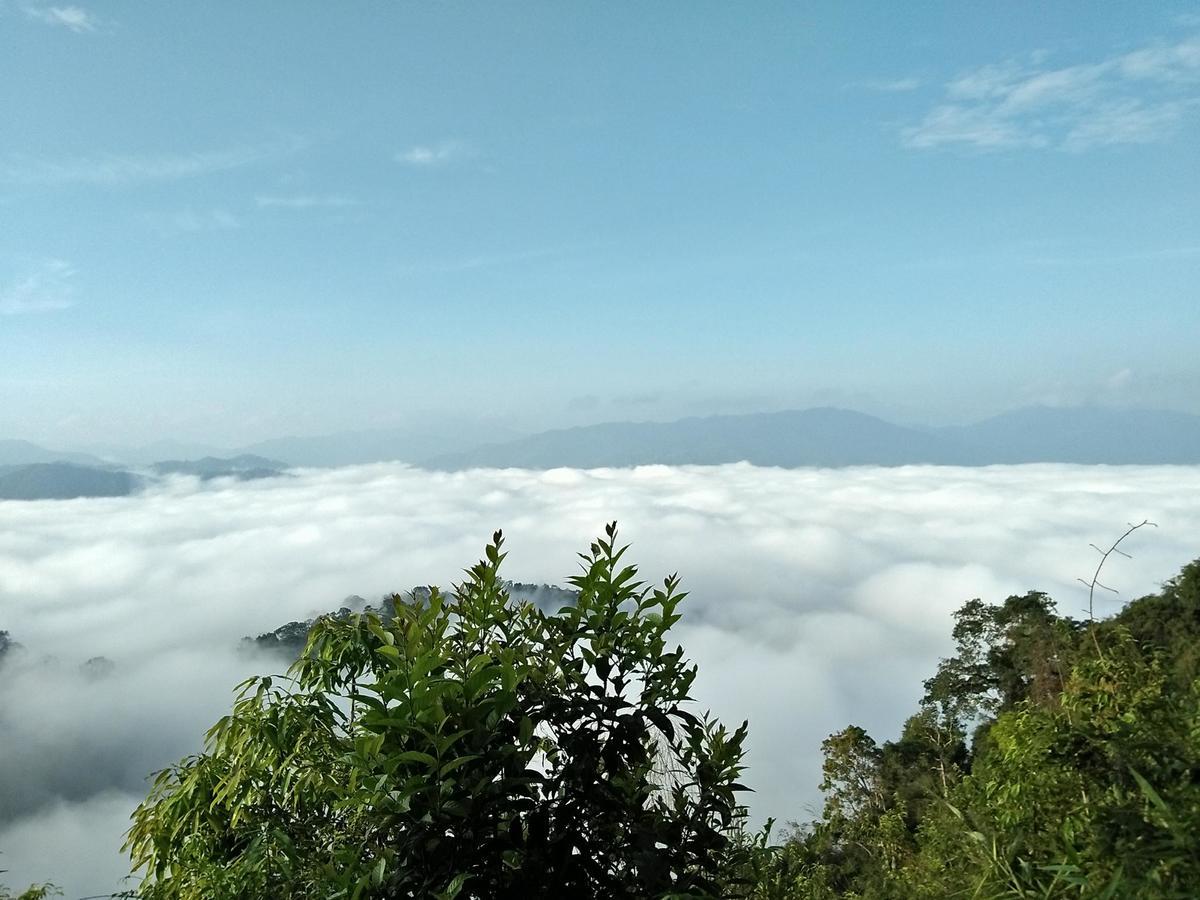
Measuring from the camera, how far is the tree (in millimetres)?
1510

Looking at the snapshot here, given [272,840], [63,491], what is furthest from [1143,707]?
[63,491]

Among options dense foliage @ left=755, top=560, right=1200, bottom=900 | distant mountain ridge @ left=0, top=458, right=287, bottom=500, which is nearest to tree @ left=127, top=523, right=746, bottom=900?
dense foliage @ left=755, top=560, right=1200, bottom=900

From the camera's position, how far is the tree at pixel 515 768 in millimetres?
1510

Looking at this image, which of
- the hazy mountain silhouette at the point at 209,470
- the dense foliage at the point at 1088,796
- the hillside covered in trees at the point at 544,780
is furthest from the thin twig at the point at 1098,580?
the hazy mountain silhouette at the point at 209,470

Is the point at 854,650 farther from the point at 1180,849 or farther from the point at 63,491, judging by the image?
the point at 63,491

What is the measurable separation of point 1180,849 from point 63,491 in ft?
550

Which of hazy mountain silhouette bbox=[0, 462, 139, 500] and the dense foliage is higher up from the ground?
the dense foliage

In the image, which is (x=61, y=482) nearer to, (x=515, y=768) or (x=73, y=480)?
(x=73, y=480)

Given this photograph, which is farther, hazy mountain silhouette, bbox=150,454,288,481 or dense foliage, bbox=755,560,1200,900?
hazy mountain silhouette, bbox=150,454,288,481

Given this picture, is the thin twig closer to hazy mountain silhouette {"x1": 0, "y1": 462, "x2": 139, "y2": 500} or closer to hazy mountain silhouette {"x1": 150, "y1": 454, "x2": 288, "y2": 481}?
hazy mountain silhouette {"x1": 0, "y1": 462, "x2": 139, "y2": 500}

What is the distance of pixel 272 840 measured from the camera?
193 centimetres

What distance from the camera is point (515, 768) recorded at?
1592mm

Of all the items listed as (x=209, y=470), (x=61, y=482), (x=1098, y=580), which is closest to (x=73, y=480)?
(x=61, y=482)

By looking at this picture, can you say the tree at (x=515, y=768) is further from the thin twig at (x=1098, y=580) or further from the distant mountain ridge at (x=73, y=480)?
the distant mountain ridge at (x=73, y=480)
